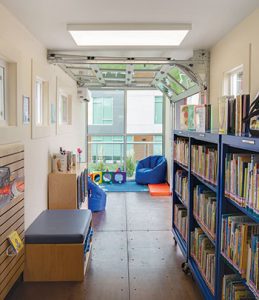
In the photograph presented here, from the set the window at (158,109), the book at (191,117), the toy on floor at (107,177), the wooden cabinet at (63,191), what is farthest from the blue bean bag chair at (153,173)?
the book at (191,117)

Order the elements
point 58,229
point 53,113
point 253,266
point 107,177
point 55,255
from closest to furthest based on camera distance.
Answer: point 253,266 < point 55,255 < point 58,229 < point 53,113 < point 107,177

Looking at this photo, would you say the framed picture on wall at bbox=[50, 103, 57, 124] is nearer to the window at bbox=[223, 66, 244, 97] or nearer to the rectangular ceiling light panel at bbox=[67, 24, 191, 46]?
the rectangular ceiling light panel at bbox=[67, 24, 191, 46]

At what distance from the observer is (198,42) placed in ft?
12.9

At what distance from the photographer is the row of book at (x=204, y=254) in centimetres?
256

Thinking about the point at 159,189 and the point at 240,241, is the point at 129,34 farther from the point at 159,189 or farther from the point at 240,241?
the point at 159,189

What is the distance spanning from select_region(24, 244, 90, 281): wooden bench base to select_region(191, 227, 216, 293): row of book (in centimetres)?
106

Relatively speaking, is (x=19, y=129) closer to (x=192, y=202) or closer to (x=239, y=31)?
(x=192, y=202)

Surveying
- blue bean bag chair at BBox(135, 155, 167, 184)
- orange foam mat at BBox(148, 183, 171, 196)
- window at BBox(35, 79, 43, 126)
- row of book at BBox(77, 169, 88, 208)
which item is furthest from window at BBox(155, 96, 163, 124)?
window at BBox(35, 79, 43, 126)

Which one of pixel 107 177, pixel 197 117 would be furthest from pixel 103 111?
pixel 197 117

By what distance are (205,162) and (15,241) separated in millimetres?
1763

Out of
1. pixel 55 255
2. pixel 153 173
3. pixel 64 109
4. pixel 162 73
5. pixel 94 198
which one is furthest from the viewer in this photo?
pixel 153 173

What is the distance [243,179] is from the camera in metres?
1.94

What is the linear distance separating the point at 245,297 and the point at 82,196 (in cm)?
313

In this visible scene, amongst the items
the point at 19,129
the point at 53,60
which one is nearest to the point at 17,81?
the point at 19,129
